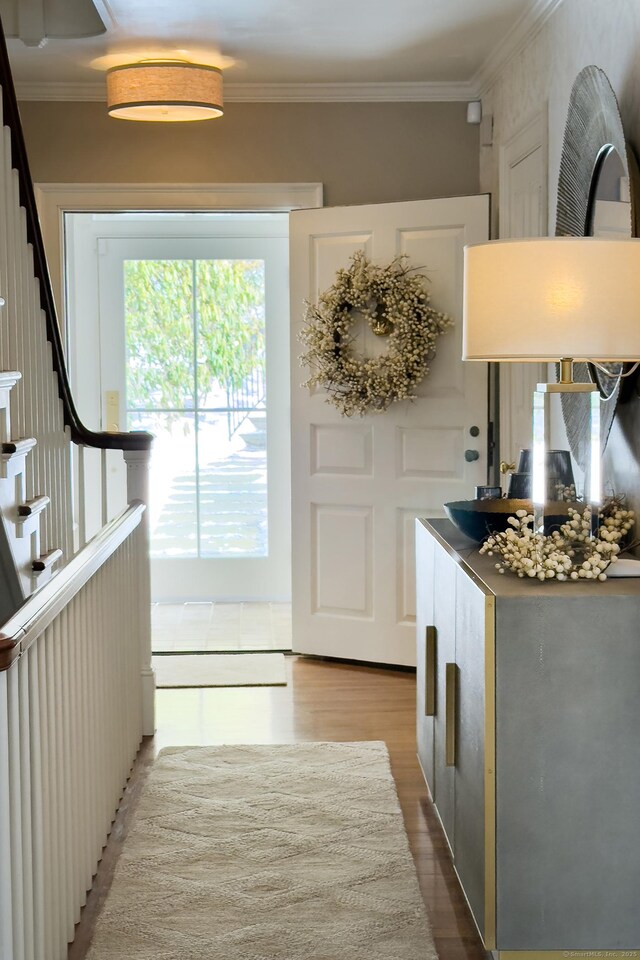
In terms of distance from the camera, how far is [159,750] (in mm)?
3834

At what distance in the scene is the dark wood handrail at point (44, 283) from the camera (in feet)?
11.5

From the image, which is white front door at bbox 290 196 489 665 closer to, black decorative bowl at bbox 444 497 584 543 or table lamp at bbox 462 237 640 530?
black decorative bowl at bbox 444 497 584 543

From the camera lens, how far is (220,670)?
4934 mm

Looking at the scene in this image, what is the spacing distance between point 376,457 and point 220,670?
1190 mm

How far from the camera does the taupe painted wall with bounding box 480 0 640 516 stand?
113 inches

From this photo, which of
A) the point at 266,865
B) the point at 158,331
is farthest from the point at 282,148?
the point at 266,865

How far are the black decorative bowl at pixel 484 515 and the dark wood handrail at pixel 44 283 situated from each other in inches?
53.3

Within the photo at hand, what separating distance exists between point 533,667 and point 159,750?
1940 mm

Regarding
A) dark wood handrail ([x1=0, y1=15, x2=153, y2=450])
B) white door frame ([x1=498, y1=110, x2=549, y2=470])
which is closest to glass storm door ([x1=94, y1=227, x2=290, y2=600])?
white door frame ([x1=498, y1=110, x2=549, y2=470])

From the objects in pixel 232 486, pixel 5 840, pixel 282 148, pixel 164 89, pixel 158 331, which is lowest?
pixel 5 840

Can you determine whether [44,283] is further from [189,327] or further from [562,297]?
[189,327]

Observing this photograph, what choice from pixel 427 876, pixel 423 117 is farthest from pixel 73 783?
pixel 423 117

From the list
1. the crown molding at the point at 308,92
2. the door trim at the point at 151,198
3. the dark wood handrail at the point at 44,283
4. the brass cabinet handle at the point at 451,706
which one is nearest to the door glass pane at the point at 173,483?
the door trim at the point at 151,198

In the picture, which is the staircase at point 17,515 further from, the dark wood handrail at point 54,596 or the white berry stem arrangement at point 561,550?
the white berry stem arrangement at point 561,550
